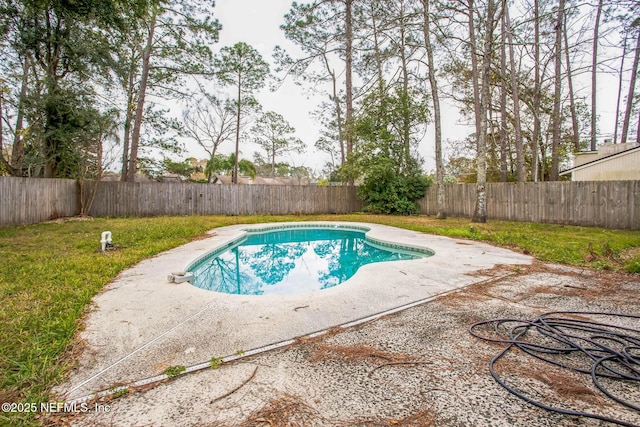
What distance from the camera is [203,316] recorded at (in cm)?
250

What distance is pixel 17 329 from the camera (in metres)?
2.12

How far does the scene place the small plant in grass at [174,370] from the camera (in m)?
1.68

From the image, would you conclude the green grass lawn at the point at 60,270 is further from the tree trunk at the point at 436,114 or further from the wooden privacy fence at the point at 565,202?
the tree trunk at the point at 436,114

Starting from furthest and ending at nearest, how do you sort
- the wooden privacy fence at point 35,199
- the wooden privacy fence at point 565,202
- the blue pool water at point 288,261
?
the wooden privacy fence at point 35,199 < the wooden privacy fence at point 565,202 < the blue pool water at point 288,261

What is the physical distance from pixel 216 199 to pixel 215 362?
467 inches

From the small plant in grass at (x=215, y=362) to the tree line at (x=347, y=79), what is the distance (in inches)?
248

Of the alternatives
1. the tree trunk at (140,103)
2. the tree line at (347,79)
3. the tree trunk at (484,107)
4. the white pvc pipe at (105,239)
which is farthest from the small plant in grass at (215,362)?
the tree trunk at (140,103)

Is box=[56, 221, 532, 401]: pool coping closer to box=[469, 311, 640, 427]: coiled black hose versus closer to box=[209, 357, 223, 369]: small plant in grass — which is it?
box=[209, 357, 223, 369]: small plant in grass

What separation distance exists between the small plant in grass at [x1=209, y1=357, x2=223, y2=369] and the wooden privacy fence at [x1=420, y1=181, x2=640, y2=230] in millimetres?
9998

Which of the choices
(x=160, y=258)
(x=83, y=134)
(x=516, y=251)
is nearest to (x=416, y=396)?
(x=160, y=258)

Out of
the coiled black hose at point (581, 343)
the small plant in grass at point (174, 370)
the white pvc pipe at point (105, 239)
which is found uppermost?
the white pvc pipe at point (105, 239)

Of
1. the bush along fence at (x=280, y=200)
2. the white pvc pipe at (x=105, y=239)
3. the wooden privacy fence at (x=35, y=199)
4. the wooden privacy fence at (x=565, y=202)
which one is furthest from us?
the bush along fence at (x=280, y=200)

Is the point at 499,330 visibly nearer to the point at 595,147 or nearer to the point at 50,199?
the point at 50,199

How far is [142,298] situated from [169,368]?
4.76 feet
